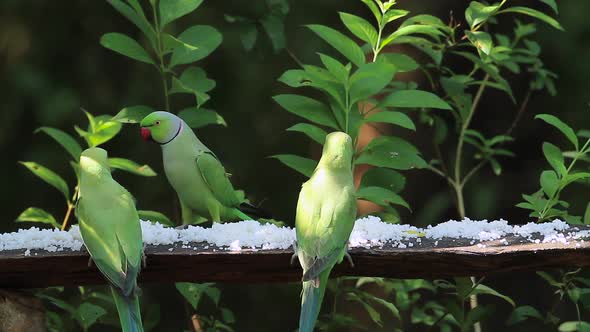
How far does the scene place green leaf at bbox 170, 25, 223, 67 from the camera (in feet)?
7.14

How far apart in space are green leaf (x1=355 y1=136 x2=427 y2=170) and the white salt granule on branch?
291 mm

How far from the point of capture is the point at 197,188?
190 cm

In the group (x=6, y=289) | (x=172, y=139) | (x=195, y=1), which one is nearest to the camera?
(x=6, y=289)

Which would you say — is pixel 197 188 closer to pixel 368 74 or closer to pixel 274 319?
pixel 368 74

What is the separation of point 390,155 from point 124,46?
66 cm

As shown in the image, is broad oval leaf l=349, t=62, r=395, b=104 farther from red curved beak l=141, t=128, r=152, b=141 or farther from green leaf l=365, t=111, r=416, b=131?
red curved beak l=141, t=128, r=152, b=141

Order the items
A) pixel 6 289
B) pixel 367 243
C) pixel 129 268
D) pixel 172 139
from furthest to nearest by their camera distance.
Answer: pixel 172 139, pixel 6 289, pixel 367 243, pixel 129 268

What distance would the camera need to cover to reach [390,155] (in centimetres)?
206

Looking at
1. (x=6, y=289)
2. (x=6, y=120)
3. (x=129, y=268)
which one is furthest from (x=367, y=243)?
(x=6, y=120)

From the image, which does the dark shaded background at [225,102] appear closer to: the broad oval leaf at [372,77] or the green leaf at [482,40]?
the green leaf at [482,40]

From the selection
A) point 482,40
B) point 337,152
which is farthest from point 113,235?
point 482,40

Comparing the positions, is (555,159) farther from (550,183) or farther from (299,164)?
(299,164)

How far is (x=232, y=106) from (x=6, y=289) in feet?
7.11

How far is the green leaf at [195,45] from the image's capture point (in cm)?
218
